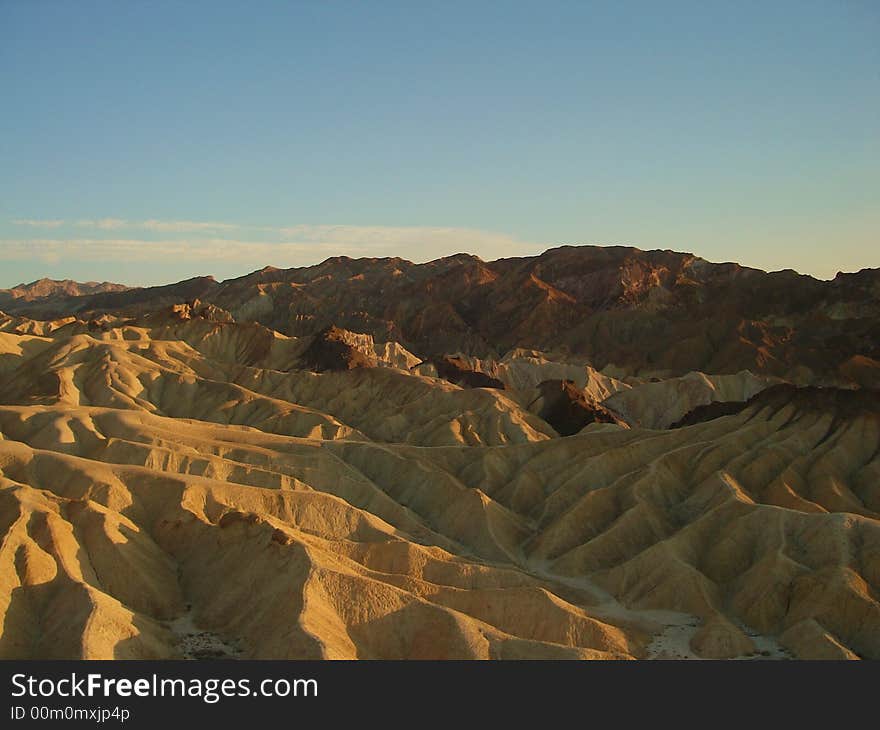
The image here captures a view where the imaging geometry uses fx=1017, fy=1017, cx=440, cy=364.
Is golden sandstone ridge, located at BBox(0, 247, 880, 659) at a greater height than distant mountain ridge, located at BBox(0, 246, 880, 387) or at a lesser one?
lesser

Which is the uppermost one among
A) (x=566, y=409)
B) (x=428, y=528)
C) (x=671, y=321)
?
(x=671, y=321)

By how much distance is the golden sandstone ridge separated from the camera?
1686 inches

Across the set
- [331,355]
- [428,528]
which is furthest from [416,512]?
[331,355]

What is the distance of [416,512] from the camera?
6819 centimetres

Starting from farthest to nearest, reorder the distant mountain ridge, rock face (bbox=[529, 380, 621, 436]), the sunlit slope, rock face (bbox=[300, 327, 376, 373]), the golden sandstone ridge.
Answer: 1. the distant mountain ridge
2. rock face (bbox=[300, 327, 376, 373])
3. rock face (bbox=[529, 380, 621, 436])
4. the golden sandstone ridge
5. the sunlit slope

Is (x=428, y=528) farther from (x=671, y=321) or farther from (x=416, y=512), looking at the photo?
(x=671, y=321)

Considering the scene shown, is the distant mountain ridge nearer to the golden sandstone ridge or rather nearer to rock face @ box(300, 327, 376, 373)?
the golden sandstone ridge

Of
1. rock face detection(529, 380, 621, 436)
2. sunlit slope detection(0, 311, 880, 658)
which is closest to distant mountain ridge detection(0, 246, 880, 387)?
rock face detection(529, 380, 621, 436)

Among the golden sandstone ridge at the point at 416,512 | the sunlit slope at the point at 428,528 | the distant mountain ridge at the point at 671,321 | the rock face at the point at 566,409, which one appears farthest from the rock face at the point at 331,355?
the distant mountain ridge at the point at 671,321

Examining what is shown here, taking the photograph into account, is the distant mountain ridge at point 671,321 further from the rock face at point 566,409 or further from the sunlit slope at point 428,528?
the sunlit slope at point 428,528

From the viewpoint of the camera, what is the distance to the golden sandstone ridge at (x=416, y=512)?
42812 mm

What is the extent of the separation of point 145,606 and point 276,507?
12.4m

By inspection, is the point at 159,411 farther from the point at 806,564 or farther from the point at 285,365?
the point at 806,564

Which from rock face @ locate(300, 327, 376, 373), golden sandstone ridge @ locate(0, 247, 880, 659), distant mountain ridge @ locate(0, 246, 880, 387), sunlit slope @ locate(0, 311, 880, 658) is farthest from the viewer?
distant mountain ridge @ locate(0, 246, 880, 387)
